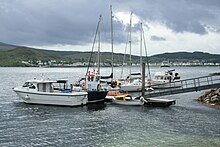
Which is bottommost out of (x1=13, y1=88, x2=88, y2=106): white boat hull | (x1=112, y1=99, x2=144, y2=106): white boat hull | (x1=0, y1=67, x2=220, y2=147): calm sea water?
(x1=0, y1=67, x2=220, y2=147): calm sea water

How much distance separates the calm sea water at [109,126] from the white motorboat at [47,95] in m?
1.17

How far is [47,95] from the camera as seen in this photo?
39844 millimetres

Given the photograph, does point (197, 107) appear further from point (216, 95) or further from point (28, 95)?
point (28, 95)

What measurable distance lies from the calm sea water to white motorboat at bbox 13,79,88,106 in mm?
1168

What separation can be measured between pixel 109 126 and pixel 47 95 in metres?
14.7

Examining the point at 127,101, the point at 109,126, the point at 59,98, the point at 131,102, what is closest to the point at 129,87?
the point at 127,101

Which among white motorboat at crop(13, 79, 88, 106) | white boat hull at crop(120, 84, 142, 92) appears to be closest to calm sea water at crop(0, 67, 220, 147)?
white motorboat at crop(13, 79, 88, 106)

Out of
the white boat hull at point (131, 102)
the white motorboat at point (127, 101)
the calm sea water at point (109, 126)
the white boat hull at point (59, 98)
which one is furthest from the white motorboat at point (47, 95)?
the white boat hull at point (131, 102)

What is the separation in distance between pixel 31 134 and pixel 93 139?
5.51 meters

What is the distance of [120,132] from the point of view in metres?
25.4

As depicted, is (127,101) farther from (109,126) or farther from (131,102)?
(109,126)

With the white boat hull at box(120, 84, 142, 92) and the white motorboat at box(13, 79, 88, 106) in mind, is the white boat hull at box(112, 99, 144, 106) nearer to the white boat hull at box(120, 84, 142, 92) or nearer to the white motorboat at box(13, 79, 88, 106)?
the white motorboat at box(13, 79, 88, 106)

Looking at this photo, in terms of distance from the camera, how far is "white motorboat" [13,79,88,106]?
39.3 meters

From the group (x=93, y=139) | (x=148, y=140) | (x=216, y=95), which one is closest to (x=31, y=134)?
(x=93, y=139)
